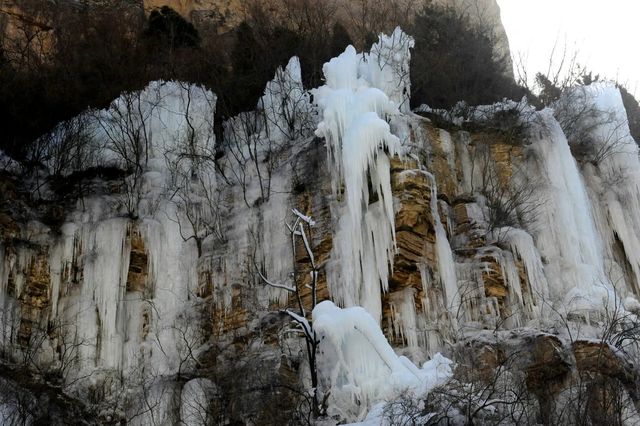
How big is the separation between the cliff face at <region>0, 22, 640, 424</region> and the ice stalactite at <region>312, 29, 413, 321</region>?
0.14 ft

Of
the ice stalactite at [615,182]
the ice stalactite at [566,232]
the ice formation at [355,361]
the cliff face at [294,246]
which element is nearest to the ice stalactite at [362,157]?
the cliff face at [294,246]

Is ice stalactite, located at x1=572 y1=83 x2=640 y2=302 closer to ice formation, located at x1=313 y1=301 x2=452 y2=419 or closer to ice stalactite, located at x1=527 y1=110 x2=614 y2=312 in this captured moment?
ice stalactite, located at x1=527 y1=110 x2=614 y2=312

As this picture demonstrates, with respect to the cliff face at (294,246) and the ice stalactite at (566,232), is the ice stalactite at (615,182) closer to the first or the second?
the cliff face at (294,246)

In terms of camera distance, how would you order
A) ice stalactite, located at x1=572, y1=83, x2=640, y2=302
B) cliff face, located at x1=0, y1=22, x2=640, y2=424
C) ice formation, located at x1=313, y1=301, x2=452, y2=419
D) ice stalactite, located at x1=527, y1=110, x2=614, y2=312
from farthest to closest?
ice stalactite, located at x1=572, y1=83, x2=640, y2=302
ice stalactite, located at x1=527, y1=110, x2=614, y2=312
cliff face, located at x1=0, y1=22, x2=640, y2=424
ice formation, located at x1=313, y1=301, x2=452, y2=419

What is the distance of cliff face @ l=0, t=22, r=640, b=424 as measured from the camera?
15.8 meters

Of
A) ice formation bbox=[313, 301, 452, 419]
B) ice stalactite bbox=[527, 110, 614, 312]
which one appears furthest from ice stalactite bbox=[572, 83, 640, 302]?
ice formation bbox=[313, 301, 452, 419]

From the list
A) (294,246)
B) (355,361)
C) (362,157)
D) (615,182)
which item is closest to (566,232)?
(615,182)

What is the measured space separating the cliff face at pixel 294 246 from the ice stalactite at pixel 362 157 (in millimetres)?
41

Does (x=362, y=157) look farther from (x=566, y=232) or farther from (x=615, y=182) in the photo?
(x=615, y=182)

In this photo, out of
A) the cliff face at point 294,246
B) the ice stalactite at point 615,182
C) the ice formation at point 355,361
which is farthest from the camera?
the ice stalactite at point 615,182

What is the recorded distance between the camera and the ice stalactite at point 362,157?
1680 centimetres

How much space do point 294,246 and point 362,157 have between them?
2259 mm

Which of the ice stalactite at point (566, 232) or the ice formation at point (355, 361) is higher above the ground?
the ice stalactite at point (566, 232)

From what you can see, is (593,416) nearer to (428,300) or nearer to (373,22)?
(428,300)
